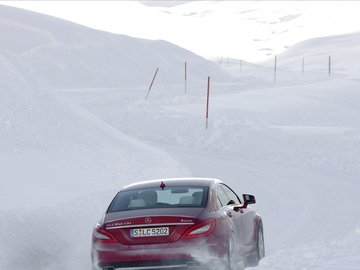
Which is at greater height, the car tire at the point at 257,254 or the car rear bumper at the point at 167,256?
the car rear bumper at the point at 167,256

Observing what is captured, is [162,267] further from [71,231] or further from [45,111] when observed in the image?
[45,111]

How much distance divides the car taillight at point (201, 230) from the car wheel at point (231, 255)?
42cm

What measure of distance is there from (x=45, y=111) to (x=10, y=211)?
26.8 ft

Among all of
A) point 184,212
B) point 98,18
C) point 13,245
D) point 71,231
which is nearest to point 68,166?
point 71,231

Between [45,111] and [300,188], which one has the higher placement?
[45,111]

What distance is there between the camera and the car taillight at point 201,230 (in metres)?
9.42

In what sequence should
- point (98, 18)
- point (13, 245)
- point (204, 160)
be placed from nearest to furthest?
point (13, 245) → point (204, 160) → point (98, 18)

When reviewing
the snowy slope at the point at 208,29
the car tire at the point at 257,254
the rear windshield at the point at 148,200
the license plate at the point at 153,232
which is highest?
the snowy slope at the point at 208,29

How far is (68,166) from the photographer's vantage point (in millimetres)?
17750

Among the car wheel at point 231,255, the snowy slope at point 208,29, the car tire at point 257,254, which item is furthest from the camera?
the snowy slope at point 208,29

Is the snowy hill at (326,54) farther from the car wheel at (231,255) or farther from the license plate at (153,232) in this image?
the license plate at (153,232)

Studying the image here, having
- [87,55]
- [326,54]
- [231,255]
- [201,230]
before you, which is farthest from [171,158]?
[326,54]

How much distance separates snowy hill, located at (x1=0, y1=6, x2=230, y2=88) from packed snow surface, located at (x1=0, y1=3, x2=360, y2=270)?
4364 millimetres

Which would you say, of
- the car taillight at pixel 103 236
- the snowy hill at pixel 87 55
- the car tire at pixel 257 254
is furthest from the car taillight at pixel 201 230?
the snowy hill at pixel 87 55
